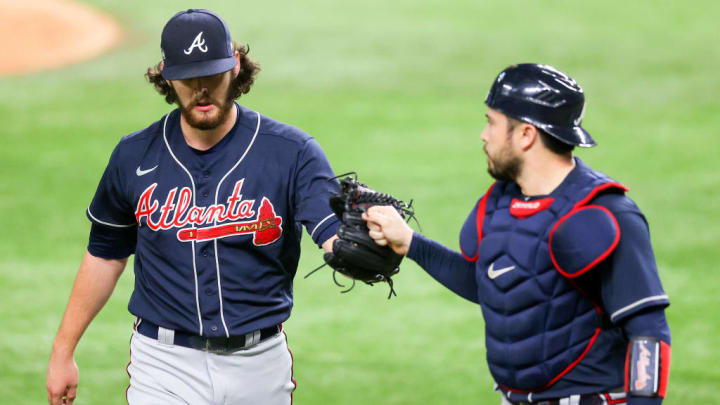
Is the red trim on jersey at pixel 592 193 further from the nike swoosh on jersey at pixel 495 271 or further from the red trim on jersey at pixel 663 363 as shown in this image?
the red trim on jersey at pixel 663 363

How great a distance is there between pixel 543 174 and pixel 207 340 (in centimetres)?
146

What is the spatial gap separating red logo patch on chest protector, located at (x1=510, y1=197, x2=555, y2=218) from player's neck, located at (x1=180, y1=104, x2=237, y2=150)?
123 centimetres

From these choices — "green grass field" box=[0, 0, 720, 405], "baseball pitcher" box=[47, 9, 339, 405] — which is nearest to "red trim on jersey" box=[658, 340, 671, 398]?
"baseball pitcher" box=[47, 9, 339, 405]

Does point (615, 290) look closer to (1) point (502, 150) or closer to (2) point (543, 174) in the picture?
(2) point (543, 174)

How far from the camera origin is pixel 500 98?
3482 mm

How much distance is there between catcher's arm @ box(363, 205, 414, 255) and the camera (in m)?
3.64

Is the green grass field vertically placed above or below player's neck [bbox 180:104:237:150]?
below

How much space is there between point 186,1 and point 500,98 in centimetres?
1775

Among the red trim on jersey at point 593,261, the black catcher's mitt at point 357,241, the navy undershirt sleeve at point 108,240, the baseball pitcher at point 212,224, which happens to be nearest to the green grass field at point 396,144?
the navy undershirt sleeve at point 108,240

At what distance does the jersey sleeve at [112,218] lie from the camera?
421 centimetres

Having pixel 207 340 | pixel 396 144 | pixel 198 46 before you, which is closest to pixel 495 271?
pixel 207 340

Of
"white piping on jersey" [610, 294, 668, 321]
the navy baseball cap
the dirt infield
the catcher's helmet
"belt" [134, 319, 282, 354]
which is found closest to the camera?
"white piping on jersey" [610, 294, 668, 321]

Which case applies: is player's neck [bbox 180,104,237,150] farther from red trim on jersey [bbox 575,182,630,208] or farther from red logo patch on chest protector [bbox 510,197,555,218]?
red trim on jersey [bbox 575,182,630,208]

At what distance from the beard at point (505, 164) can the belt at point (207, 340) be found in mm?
1193
